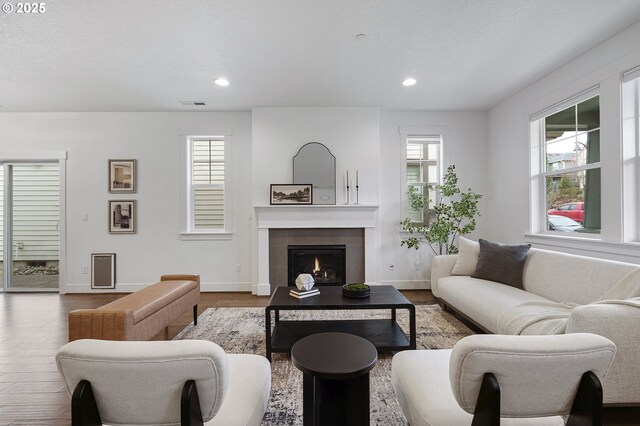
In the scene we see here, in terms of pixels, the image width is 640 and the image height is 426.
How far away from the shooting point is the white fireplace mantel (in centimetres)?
429

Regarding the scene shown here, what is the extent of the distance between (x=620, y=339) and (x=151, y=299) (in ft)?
9.85

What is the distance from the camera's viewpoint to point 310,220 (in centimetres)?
431

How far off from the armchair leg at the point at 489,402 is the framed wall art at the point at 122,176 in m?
4.97

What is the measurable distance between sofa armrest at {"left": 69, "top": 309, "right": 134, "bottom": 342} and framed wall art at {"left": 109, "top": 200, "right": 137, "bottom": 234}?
285 cm

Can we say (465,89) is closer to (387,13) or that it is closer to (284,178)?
(387,13)

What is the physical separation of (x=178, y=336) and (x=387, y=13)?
331 cm

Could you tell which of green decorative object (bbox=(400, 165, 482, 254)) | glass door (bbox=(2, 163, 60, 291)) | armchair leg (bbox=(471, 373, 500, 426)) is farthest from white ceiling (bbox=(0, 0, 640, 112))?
armchair leg (bbox=(471, 373, 500, 426))

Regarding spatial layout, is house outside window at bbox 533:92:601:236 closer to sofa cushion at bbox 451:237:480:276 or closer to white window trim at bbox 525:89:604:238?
white window trim at bbox 525:89:604:238

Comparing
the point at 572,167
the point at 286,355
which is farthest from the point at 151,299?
the point at 572,167

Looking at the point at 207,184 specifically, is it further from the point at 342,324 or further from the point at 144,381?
the point at 144,381

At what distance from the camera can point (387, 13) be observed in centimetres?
232

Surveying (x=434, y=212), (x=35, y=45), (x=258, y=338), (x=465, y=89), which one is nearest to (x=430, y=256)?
(x=434, y=212)

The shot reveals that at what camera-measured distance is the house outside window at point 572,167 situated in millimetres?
3010

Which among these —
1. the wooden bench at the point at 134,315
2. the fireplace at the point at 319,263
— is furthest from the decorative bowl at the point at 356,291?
the fireplace at the point at 319,263
